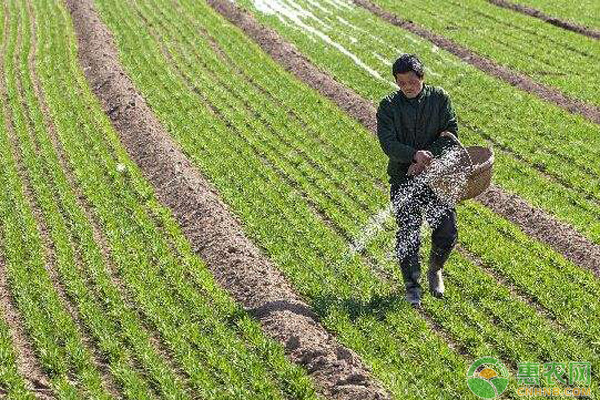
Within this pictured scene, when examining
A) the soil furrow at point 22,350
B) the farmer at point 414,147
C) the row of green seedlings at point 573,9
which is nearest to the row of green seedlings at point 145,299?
the soil furrow at point 22,350

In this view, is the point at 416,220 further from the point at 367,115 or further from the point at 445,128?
the point at 367,115

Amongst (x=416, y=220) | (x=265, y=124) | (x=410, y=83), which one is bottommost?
(x=265, y=124)

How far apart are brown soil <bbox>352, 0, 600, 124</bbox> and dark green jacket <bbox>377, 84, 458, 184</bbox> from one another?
11.0 metres

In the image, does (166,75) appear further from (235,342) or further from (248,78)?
(235,342)

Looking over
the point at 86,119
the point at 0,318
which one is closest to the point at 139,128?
the point at 86,119

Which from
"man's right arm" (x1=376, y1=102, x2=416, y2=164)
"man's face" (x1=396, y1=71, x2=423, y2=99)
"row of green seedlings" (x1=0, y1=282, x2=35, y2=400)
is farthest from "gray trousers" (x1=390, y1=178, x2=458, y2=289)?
"row of green seedlings" (x1=0, y1=282, x2=35, y2=400)

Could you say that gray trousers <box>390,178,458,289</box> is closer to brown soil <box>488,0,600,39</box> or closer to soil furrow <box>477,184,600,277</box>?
soil furrow <box>477,184,600,277</box>

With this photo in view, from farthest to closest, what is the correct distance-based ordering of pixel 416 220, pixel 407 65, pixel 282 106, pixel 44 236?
pixel 282 106 < pixel 44 236 < pixel 416 220 < pixel 407 65

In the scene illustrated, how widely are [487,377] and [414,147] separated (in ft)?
9.23

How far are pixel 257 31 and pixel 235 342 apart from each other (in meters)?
19.7

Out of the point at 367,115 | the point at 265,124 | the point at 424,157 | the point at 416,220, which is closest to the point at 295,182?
the point at 265,124

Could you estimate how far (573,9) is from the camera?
2916cm

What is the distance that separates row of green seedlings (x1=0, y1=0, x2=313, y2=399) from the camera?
766 cm

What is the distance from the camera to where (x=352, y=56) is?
23.0 metres
